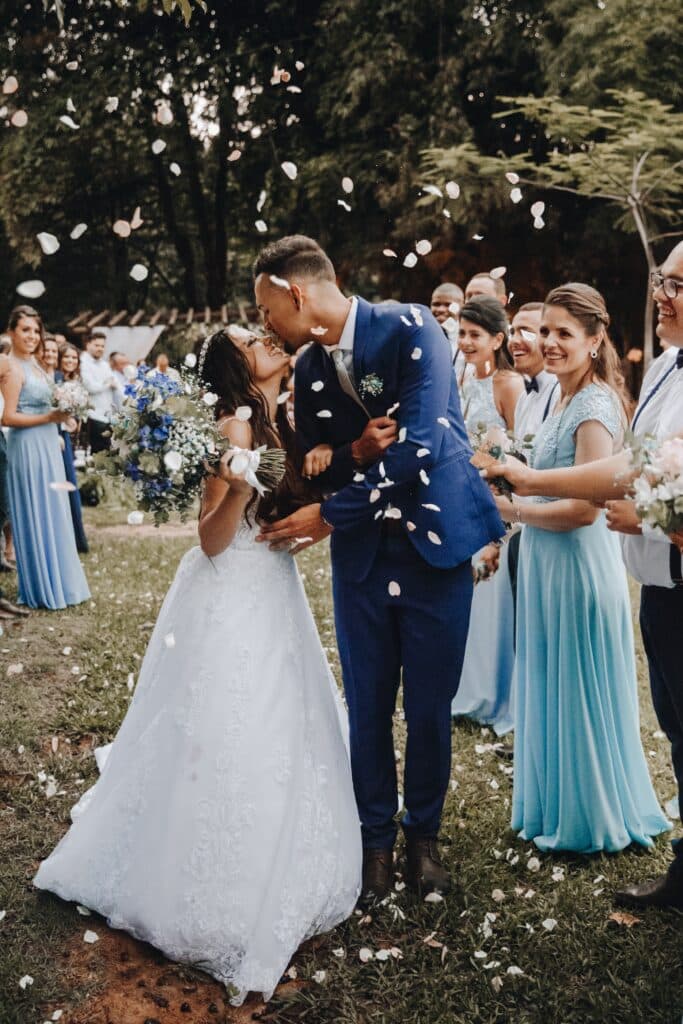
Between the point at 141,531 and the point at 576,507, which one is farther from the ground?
the point at 576,507

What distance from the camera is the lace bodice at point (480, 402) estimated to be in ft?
17.0

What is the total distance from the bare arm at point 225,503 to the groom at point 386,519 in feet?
0.62

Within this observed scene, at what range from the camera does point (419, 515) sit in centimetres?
319

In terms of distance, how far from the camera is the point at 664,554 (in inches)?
112

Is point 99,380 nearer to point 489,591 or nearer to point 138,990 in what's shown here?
point 489,591

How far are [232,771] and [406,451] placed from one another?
1258 millimetres

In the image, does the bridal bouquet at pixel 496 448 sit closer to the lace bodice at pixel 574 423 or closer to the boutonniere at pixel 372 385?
the lace bodice at pixel 574 423

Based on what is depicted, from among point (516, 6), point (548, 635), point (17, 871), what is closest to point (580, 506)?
point (548, 635)

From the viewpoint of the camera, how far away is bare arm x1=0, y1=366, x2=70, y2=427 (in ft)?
23.3

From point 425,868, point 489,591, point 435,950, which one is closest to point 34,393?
point 489,591

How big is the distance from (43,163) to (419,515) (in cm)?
1943

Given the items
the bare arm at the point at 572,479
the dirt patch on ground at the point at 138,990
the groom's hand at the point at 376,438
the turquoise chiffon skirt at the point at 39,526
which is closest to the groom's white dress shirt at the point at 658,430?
the bare arm at the point at 572,479

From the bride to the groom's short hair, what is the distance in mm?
270

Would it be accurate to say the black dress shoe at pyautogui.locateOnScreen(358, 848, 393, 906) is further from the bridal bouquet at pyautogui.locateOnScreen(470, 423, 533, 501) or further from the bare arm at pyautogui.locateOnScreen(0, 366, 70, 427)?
the bare arm at pyautogui.locateOnScreen(0, 366, 70, 427)
